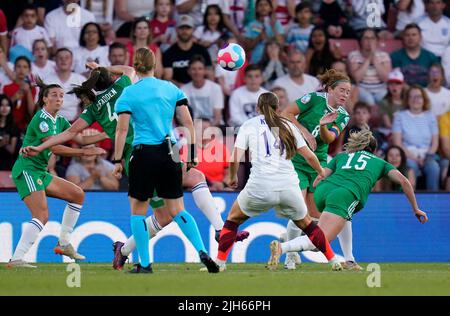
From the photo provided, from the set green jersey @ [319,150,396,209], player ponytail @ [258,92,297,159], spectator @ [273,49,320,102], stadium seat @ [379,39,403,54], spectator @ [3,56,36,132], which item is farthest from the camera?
stadium seat @ [379,39,403,54]

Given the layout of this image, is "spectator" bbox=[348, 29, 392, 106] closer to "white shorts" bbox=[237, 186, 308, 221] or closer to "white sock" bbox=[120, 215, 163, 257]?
"white sock" bbox=[120, 215, 163, 257]

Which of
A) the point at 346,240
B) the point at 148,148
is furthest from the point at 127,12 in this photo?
the point at 148,148

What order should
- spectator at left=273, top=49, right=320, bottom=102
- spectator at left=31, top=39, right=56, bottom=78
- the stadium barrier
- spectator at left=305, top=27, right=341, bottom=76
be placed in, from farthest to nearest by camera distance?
spectator at left=305, top=27, right=341, bottom=76
spectator at left=273, top=49, right=320, bottom=102
spectator at left=31, top=39, right=56, bottom=78
the stadium barrier

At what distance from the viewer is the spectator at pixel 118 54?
59.0 feet

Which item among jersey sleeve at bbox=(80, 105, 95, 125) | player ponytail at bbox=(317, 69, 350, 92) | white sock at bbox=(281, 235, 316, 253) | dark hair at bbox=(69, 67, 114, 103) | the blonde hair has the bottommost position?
white sock at bbox=(281, 235, 316, 253)

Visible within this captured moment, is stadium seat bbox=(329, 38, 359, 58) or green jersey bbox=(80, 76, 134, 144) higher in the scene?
stadium seat bbox=(329, 38, 359, 58)

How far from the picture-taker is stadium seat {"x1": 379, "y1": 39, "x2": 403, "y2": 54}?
1927 centimetres

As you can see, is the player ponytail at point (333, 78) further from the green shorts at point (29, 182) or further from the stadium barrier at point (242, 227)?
the green shorts at point (29, 182)

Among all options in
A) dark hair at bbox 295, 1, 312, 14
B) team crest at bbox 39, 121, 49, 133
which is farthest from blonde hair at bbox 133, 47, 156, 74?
dark hair at bbox 295, 1, 312, 14

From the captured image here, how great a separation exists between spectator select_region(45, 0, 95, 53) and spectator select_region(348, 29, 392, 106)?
186 inches

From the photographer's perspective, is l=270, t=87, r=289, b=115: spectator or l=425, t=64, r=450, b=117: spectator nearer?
l=270, t=87, r=289, b=115: spectator

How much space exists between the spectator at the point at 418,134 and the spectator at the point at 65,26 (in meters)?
5.68

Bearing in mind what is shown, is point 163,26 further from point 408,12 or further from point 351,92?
point 408,12

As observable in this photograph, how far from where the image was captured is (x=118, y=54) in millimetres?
17969
